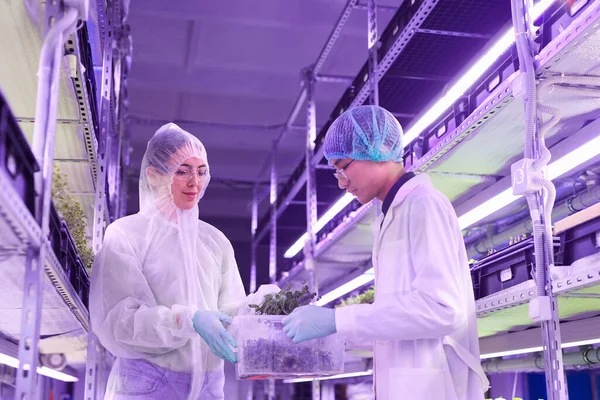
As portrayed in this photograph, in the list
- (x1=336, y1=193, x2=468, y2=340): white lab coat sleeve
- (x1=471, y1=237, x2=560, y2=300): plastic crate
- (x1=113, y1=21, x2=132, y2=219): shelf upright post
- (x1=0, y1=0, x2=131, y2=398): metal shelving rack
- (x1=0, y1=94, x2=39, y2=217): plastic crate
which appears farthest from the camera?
(x1=113, y1=21, x2=132, y2=219): shelf upright post

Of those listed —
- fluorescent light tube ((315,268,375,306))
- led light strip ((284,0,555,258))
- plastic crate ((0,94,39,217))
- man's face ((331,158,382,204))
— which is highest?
led light strip ((284,0,555,258))

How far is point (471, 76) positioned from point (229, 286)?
1.86 meters

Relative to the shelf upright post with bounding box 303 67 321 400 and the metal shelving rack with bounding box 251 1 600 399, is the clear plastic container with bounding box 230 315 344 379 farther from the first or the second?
the shelf upright post with bounding box 303 67 321 400

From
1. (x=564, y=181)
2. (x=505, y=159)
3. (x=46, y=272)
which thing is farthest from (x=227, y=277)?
(x=564, y=181)

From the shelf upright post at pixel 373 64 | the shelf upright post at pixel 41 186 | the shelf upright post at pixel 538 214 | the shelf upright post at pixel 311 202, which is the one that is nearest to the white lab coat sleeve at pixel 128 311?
the shelf upright post at pixel 41 186

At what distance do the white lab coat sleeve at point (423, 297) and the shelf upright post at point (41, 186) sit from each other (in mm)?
856

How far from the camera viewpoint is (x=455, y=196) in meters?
4.82

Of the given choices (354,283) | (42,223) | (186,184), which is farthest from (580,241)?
(354,283)

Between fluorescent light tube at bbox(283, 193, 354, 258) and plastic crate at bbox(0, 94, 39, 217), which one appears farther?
fluorescent light tube at bbox(283, 193, 354, 258)

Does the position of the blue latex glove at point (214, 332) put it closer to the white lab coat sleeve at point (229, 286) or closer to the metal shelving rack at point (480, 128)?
the white lab coat sleeve at point (229, 286)

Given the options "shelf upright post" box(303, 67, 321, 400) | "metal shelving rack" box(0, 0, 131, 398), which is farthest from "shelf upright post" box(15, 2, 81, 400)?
"shelf upright post" box(303, 67, 321, 400)

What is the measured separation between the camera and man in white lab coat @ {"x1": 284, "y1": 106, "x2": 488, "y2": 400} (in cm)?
197

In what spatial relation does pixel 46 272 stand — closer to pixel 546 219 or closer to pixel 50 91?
pixel 50 91

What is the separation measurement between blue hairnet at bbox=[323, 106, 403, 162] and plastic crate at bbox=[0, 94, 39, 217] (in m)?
1.06
